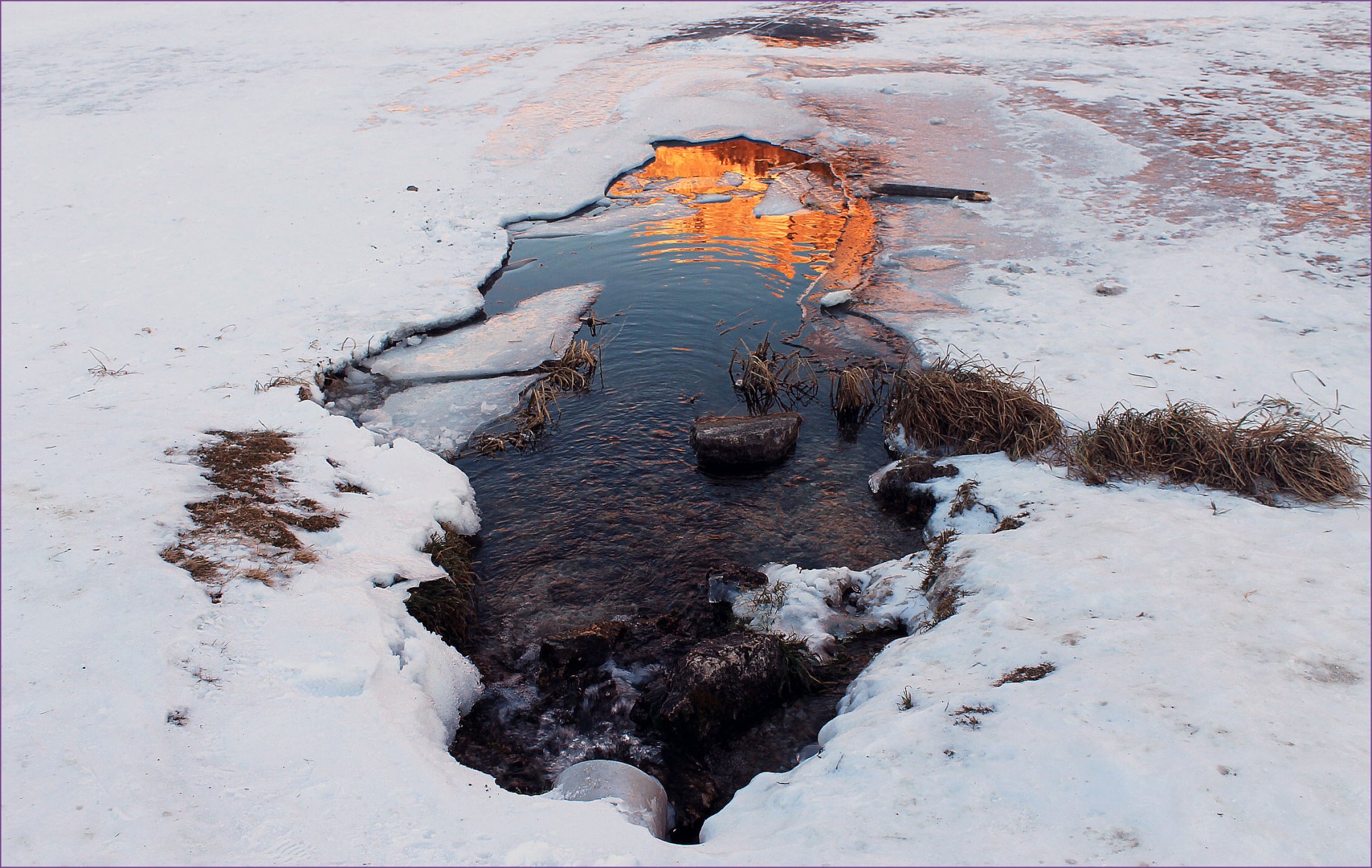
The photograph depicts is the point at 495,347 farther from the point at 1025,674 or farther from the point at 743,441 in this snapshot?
the point at 1025,674

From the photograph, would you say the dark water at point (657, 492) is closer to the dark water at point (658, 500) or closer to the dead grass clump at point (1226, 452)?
the dark water at point (658, 500)

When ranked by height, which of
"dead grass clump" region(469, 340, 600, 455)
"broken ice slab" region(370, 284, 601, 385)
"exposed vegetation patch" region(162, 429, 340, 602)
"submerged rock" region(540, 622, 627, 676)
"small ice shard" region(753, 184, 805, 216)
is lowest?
"submerged rock" region(540, 622, 627, 676)

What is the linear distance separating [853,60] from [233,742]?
66.9 feet

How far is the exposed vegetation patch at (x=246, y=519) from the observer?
4875 mm

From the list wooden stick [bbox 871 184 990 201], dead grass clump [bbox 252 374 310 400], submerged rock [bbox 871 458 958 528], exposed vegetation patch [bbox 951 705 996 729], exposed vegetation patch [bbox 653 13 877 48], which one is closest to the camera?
Result: exposed vegetation patch [bbox 951 705 996 729]

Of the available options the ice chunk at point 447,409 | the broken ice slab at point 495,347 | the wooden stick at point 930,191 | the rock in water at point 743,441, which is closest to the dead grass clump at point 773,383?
the rock in water at point 743,441

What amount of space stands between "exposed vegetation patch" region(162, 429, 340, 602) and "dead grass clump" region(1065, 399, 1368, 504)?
236 inches

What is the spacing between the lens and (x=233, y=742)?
3.72m

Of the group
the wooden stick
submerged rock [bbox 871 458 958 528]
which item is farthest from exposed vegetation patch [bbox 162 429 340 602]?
the wooden stick

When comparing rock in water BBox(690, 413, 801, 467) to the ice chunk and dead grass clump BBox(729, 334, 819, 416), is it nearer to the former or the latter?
dead grass clump BBox(729, 334, 819, 416)

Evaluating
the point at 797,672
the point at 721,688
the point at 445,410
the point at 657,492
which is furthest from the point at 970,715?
the point at 445,410

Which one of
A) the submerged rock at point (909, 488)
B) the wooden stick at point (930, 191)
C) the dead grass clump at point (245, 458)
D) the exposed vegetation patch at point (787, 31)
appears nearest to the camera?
the dead grass clump at point (245, 458)

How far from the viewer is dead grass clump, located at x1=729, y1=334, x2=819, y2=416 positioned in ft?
26.6

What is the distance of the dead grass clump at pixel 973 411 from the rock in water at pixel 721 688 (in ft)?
10.3
